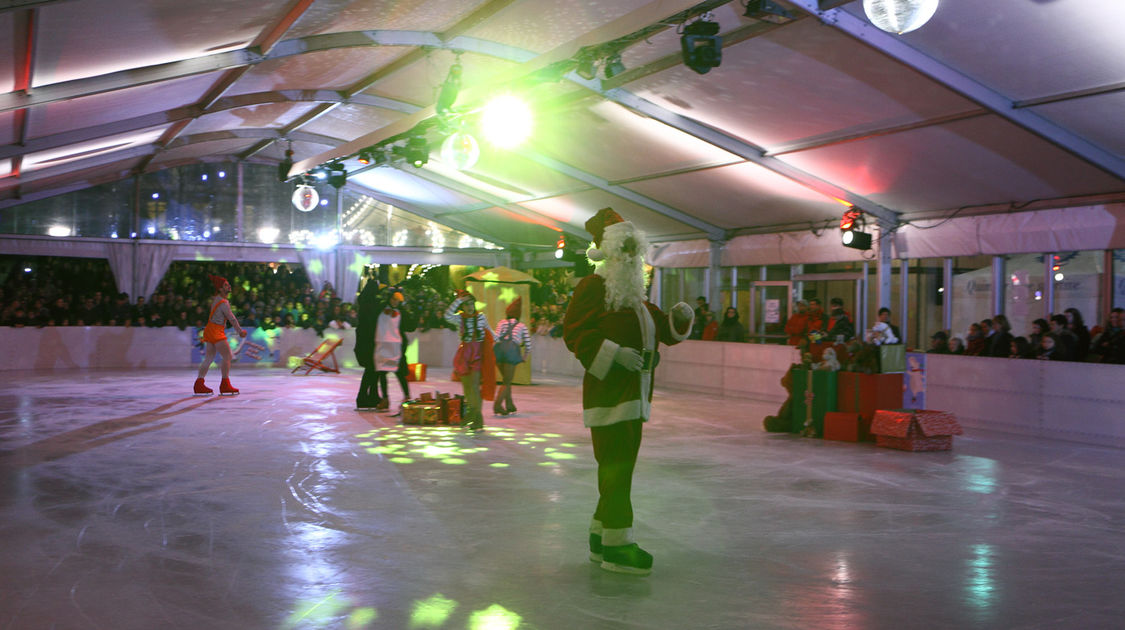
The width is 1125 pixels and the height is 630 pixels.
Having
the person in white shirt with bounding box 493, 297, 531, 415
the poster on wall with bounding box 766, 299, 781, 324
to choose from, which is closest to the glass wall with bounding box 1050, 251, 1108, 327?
the poster on wall with bounding box 766, 299, 781, 324

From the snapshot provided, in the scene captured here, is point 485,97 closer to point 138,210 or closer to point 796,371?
point 796,371

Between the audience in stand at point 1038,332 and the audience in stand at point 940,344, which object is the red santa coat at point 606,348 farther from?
the audience in stand at point 940,344

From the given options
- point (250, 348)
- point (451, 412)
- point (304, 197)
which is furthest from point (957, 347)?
point (250, 348)

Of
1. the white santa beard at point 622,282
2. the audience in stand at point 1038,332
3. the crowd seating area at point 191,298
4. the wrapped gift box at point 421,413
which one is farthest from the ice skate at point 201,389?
the audience in stand at point 1038,332

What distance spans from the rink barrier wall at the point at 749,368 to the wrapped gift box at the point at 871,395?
2.30m

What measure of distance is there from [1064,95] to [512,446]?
21.7ft

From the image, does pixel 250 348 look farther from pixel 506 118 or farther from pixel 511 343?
pixel 511 343

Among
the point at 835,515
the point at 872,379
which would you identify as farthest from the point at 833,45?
the point at 835,515

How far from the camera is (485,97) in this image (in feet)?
38.7

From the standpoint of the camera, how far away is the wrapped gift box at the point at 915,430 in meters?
8.72

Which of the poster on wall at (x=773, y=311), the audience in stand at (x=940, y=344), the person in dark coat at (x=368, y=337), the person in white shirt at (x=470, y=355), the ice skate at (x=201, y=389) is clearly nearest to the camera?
the person in white shirt at (x=470, y=355)

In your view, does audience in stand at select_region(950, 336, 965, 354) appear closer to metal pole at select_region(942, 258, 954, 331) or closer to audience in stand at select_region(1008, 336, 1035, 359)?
audience in stand at select_region(1008, 336, 1035, 359)

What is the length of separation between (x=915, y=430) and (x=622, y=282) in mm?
5454

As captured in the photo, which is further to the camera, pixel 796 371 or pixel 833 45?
pixel 796 371
